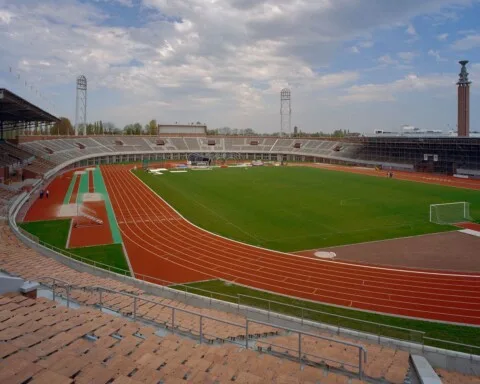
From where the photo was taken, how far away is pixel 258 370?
766 centimetres

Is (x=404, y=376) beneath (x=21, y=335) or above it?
beneath

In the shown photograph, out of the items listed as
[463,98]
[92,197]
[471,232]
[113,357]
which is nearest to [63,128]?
[92,197]

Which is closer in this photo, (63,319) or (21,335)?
(21,335)

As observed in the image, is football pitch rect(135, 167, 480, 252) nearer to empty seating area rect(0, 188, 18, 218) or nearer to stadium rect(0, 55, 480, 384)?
stadium rect(0, 55, 480, 384)

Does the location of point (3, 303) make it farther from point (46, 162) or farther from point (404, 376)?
point (46, 162)

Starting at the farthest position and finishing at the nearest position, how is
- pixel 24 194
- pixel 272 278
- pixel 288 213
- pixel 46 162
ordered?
pixel 46 162, pixel 24 194, pixel 288 213, pixel 272 278

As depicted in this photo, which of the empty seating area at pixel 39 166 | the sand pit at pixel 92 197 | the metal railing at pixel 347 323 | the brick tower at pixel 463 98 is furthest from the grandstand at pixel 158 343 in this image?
the brick tower at pixel 463 98

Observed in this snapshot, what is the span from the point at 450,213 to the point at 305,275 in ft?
62.1

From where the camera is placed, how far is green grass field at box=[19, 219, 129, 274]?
71.3 ft

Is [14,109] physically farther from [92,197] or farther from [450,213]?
[450,213]

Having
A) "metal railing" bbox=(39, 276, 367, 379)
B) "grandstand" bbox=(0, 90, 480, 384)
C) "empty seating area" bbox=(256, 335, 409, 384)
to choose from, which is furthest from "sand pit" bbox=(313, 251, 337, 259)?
"empty seating area" bbox=(256, 335, 409, 384)

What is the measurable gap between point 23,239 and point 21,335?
16503 mm

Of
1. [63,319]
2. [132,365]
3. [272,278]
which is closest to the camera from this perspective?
[132,365]

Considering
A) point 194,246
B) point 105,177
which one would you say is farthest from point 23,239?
point 105,177
